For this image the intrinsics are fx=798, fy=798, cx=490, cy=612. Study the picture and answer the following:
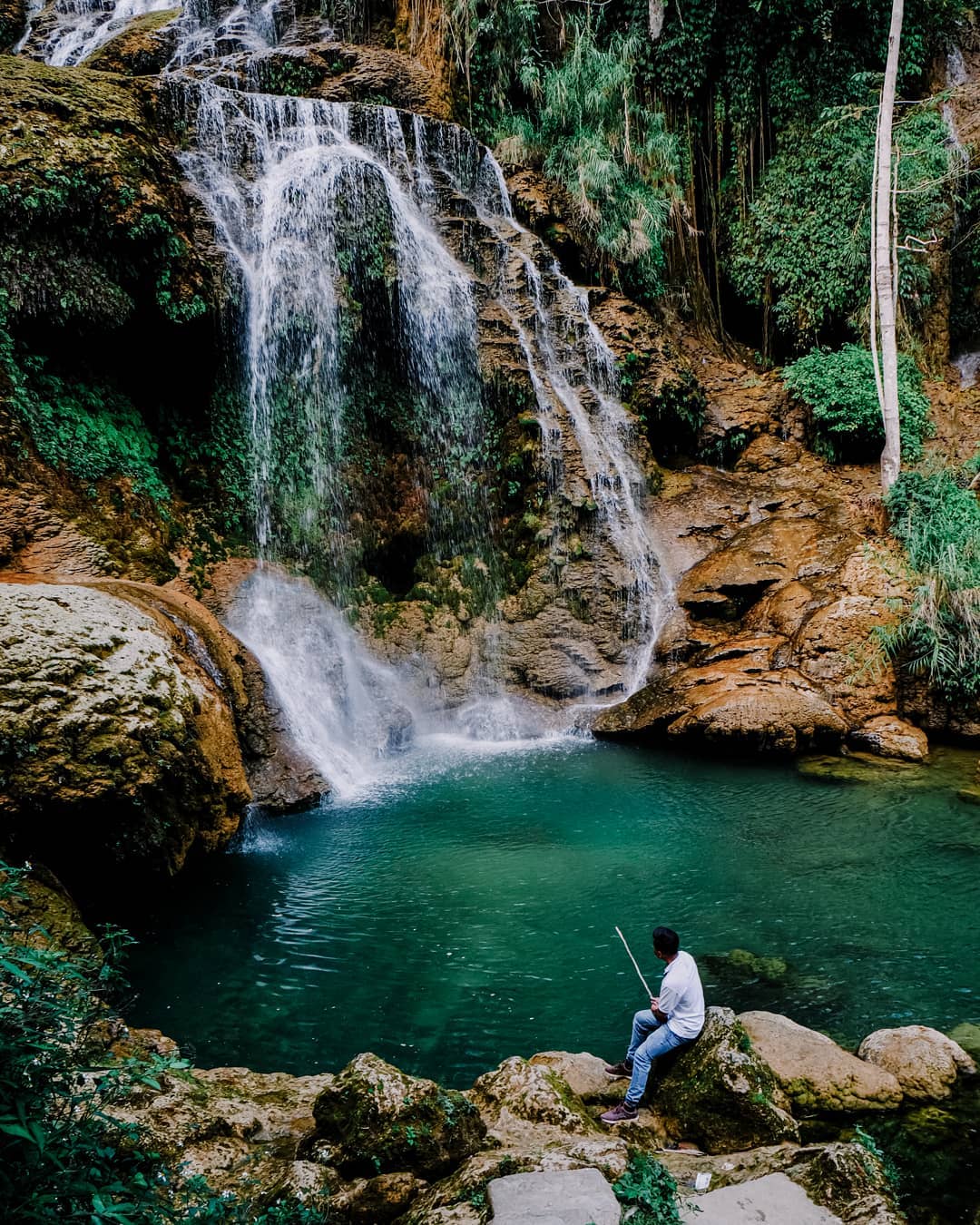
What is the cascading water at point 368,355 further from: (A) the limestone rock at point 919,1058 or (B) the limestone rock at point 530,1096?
(A) the limestone rock at point 919,1058

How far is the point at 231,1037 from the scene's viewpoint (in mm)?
5504

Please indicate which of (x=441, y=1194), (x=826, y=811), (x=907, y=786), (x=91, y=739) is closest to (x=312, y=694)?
(x=91, y=739)

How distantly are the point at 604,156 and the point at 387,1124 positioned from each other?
57.9 feet

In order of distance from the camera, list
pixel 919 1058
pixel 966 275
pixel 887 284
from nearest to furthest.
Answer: pixel 919 1058 → pixel 887 284 → pixel 966 275

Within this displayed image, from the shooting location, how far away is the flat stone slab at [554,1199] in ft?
10.1

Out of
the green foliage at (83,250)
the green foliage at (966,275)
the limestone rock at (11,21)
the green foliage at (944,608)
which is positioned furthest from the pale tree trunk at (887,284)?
the limestone rock at (11,21)

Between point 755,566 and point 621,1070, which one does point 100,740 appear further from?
point 755,566

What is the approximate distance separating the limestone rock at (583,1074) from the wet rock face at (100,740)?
12.3ft

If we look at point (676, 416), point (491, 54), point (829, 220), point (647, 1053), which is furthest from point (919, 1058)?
point (491, 54)

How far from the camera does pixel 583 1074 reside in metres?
4.78

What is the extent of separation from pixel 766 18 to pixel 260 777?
64.0 ft

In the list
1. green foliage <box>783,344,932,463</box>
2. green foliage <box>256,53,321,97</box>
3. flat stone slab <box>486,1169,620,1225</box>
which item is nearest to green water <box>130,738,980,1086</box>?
flat stone slab <box>486,1169,620,1225</box>

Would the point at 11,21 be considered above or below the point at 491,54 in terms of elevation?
above

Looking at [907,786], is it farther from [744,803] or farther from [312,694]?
[312,694]
